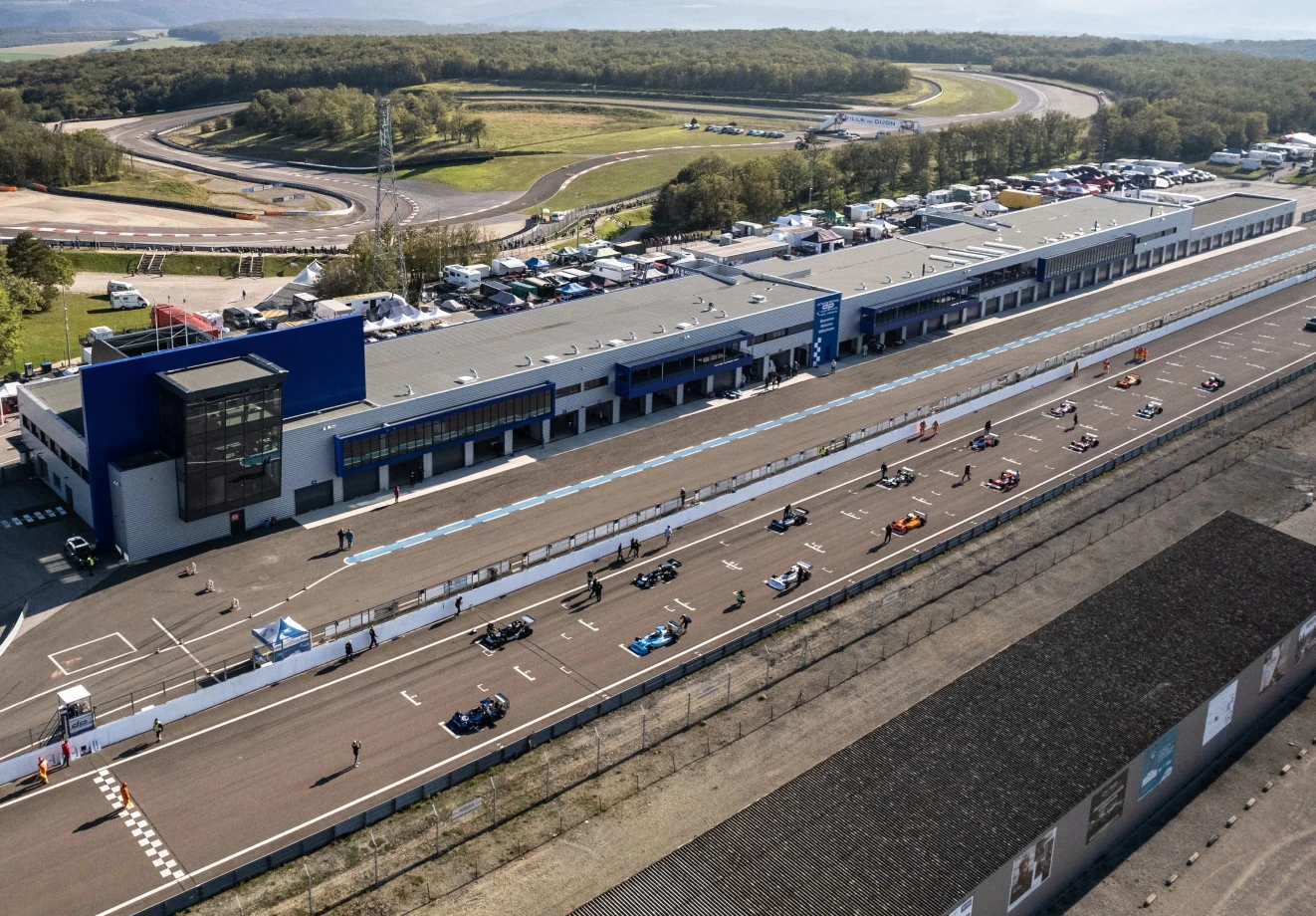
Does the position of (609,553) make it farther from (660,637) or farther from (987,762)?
(987,762)

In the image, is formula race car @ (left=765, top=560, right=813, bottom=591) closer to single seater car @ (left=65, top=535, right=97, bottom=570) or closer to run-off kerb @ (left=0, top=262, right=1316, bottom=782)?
run-off kerb @ (left=0, top=262, right=1316, bottom=782)

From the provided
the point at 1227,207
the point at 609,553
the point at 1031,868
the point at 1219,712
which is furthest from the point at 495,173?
the point at 1031,868

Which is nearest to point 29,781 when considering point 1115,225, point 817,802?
point 817,802

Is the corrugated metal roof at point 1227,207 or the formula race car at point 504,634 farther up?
the corrugated metal roof at point 1227,207

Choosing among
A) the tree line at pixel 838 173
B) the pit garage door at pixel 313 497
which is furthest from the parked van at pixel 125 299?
the tree line at pixel 838 173

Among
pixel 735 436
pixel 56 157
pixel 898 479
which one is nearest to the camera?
pixel 898 479

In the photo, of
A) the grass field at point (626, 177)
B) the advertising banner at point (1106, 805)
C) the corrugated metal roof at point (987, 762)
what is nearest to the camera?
the corrugated metal roof at point (987, 762)

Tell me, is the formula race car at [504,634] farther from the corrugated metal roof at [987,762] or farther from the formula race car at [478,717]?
the corrugated metal roof at [987,762]
